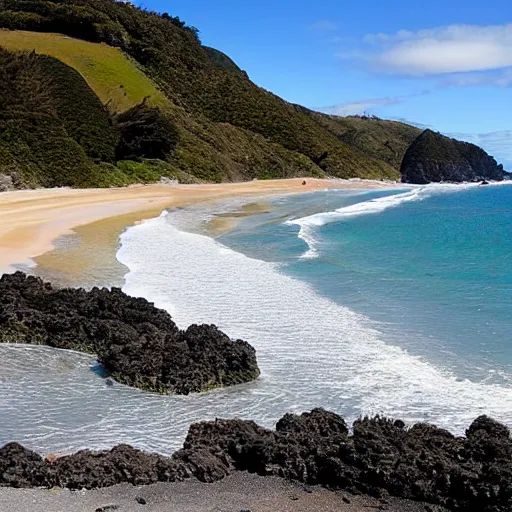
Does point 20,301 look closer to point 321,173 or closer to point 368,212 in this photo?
point 368,212

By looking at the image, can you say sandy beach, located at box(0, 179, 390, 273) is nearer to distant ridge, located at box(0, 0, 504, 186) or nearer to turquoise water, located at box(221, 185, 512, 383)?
distant ridge, located at box(0, 0, 504, 186)

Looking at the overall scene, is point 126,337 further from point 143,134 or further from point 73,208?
point 143,134


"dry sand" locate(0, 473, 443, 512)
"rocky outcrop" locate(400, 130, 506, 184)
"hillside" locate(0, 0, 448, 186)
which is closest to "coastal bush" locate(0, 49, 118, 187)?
"hillside" locate(0, 0, 448, 186)

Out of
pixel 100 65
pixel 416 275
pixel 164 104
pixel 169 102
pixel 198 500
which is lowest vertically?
pixel 198 500

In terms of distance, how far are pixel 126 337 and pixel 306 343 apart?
106 inches

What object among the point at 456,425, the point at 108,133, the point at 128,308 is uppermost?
the point at 108,133

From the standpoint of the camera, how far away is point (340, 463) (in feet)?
18.2

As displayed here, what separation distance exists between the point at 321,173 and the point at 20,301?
8043cm

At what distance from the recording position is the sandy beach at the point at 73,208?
795 inches

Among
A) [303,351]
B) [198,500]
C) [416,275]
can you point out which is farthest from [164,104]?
[198,500]

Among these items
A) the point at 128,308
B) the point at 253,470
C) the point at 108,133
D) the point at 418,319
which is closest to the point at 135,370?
the point at 128,308

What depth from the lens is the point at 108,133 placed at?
5375cm

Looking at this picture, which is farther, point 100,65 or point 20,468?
point 100,65

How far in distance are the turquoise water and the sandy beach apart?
595 centimetres
